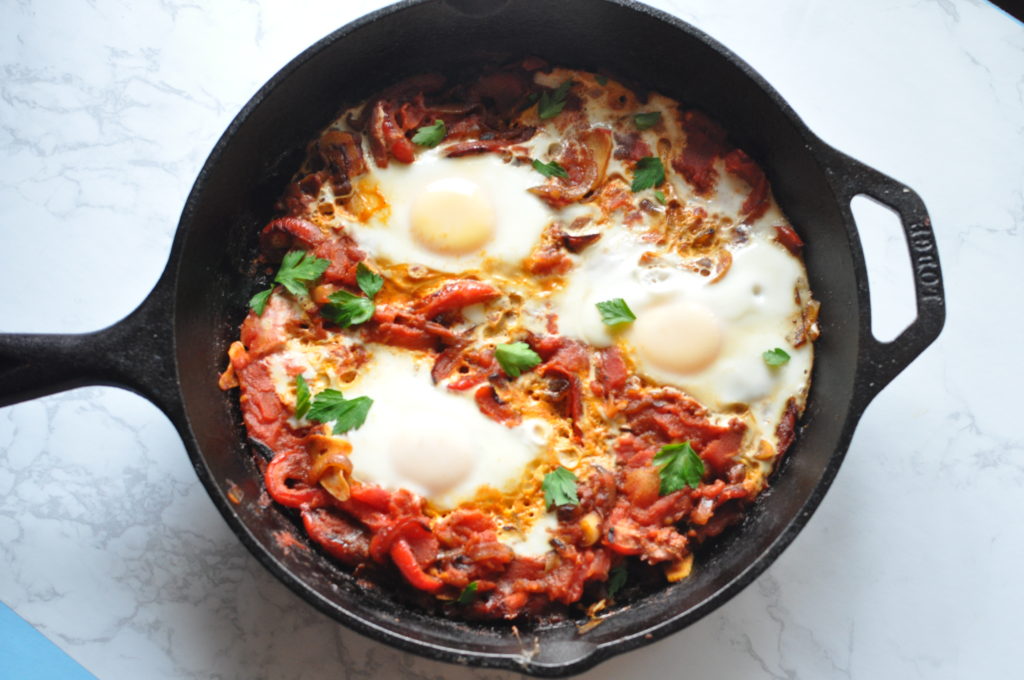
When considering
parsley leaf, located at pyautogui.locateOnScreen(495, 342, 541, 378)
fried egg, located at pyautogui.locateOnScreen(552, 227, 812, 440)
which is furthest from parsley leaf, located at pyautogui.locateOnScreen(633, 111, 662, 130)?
parsley leaf, located at pyautogui.locateOnScreen(495, 342, 541, 378)

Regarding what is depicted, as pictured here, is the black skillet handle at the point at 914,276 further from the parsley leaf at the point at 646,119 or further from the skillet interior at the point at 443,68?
the parsley leaf at the point at 646,119

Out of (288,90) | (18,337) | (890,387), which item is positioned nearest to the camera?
(18,337)

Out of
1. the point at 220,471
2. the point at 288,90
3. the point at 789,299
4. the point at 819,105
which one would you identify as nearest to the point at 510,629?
the point at 220,471

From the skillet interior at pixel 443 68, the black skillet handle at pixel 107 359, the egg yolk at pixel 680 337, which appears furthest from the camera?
the egg yolk at pixel 680 337

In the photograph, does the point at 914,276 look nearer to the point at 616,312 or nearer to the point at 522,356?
the point at 616,312

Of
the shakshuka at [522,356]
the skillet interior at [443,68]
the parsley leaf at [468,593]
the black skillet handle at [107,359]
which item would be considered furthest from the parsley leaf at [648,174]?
the black skillet handle at [107,359]

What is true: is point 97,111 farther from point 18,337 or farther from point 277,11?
point 18,337
